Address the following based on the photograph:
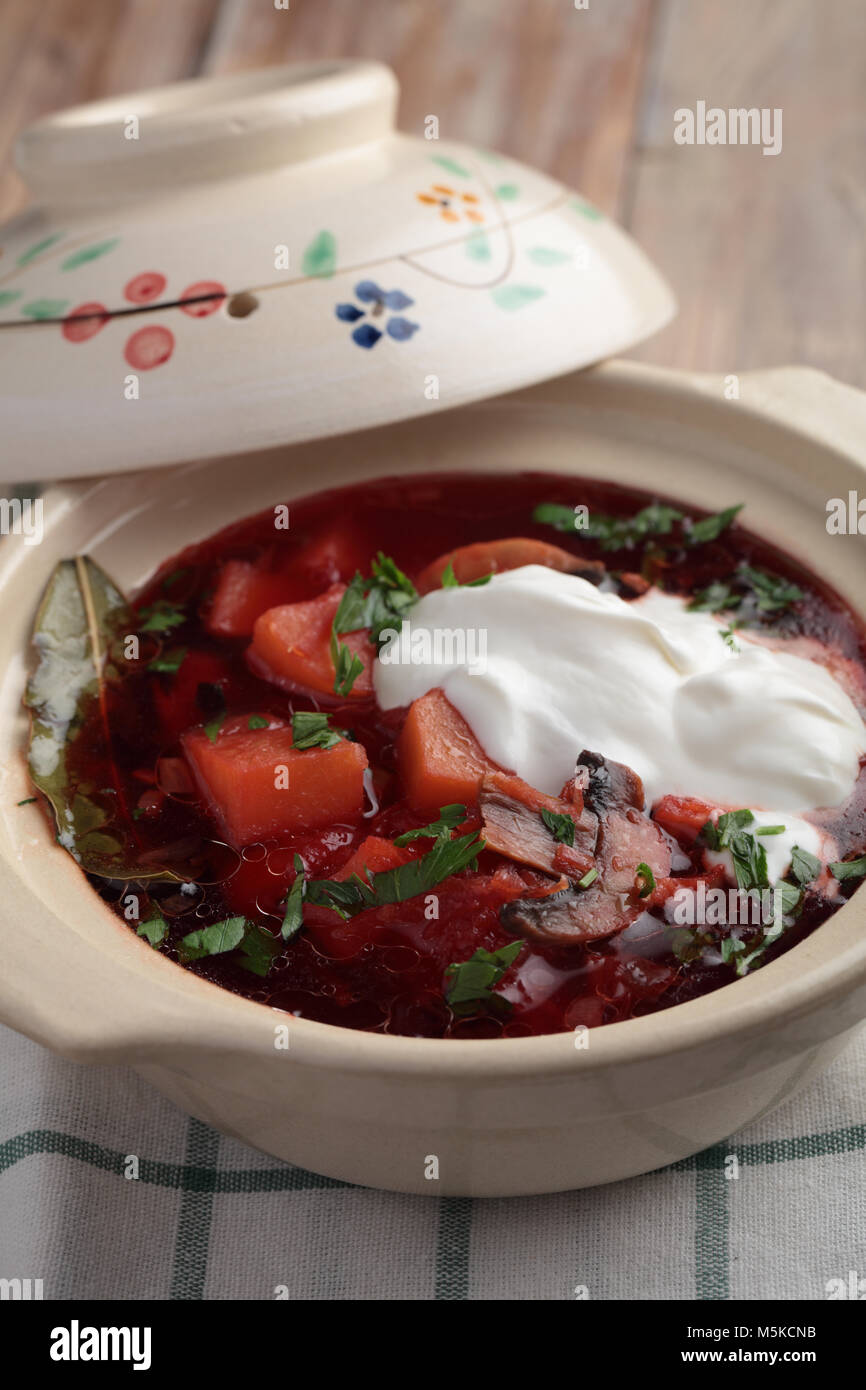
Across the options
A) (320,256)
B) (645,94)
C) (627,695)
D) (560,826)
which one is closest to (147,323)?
(320,256)

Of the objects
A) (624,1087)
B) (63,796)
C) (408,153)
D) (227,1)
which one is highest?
(227,1)

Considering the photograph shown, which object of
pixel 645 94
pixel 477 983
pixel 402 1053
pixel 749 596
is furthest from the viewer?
pixel 645 94

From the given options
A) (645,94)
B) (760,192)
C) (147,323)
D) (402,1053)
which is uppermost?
(645,94)

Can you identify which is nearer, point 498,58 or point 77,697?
point 77,697

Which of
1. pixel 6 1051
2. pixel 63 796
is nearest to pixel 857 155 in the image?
pixel 63 796

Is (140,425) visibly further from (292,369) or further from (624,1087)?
(624,1087)

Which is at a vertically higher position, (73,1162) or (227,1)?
(227,1)

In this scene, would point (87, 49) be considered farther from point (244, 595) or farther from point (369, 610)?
point (369, 610)
